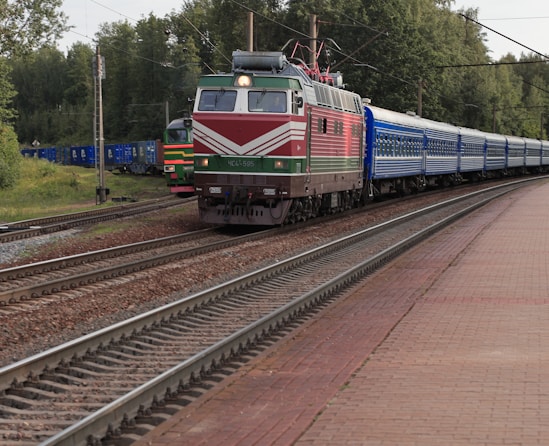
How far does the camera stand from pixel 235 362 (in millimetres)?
8297

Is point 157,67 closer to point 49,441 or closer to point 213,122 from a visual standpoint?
point 213,122

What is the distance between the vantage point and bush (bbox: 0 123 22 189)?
46438mm

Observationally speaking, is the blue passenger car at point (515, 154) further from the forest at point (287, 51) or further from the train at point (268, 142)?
the train at point (268, 142)

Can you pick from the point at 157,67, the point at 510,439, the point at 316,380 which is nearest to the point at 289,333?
the point at 316,380

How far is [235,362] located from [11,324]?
10.1 ft

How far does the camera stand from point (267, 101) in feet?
65.2

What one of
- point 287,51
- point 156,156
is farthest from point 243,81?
point 287,51

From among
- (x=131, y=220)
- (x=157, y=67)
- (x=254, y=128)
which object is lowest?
(x=131, y=220)

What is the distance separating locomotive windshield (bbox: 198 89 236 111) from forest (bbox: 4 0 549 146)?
274cm

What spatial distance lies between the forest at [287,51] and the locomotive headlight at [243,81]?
3198 mm

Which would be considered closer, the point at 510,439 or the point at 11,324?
the point at 510,439

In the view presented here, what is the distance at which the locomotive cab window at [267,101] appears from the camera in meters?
19.8

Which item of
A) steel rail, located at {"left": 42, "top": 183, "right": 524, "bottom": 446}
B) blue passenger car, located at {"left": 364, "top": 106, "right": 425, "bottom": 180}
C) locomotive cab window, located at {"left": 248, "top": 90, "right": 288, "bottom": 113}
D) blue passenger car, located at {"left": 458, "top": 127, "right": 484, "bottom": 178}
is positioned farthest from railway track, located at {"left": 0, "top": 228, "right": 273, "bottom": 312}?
blue passenger car, located at {"left": 458, "top": 127, "right": 484, "bottom": 178}

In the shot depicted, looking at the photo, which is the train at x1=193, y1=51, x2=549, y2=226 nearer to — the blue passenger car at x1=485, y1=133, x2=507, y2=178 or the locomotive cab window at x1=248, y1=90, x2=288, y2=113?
the locomotive cab window at x1=248, y1=90, x2=288, y2=113
